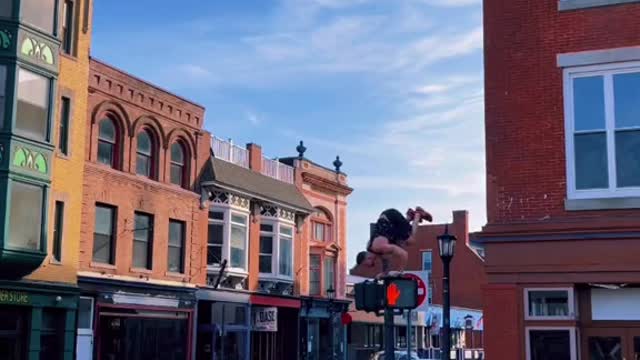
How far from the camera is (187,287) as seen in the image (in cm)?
3097

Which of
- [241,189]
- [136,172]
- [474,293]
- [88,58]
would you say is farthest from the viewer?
[474,293]

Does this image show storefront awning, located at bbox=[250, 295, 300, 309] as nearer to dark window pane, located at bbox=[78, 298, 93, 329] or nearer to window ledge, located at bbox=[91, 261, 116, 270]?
window ledge, located at bbox=[91, 261, 116, 270]

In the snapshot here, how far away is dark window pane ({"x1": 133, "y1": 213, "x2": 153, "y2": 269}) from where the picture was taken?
2917cm

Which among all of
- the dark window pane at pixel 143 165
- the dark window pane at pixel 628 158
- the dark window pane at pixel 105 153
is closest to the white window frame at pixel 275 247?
the dark window pane at pixel 143 165

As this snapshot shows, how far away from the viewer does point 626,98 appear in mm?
13094

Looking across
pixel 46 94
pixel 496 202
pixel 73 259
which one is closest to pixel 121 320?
pixel 73 259

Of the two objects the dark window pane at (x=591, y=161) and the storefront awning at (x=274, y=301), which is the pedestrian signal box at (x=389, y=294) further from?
the storefront awning at (x=274, y=301)

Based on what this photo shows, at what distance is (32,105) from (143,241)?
6.95 m

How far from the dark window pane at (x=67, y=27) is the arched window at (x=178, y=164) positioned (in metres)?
6.19

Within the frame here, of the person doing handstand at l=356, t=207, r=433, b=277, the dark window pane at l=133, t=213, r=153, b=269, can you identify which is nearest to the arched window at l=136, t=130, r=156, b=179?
the dark window pane at l=133, t=213, r=153, b=269

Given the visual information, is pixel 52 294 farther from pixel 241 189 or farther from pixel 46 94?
pixel 241 189

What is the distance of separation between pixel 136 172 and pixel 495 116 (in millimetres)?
18030

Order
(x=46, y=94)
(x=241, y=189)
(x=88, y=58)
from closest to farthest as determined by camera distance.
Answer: (x=46, y=94)
(x=88, y=58)
(x=241, y=189)

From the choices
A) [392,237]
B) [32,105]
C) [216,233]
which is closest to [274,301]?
[216,233]
